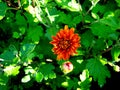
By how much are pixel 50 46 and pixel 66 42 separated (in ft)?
1.24

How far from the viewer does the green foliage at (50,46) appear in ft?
6.41

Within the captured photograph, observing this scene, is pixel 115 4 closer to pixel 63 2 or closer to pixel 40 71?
pixel 63 2

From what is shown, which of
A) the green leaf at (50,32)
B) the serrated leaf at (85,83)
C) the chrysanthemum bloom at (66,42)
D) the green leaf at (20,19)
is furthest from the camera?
the green leaf at (20,19)

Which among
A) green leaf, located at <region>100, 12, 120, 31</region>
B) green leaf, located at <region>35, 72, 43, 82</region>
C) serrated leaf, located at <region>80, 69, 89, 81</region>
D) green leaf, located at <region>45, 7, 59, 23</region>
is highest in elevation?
green leaf, located at <region>45, 7, 59, 23</region>

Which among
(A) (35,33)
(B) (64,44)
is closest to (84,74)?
(B) (64,44)

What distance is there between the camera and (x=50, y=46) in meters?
2.20

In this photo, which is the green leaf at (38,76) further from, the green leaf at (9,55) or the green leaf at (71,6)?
the green leaf at (71,6)

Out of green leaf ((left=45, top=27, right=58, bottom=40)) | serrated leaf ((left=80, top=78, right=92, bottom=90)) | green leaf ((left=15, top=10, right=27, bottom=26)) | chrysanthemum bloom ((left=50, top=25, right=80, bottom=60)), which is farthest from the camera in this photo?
green leaf ((left=15, top=10, right=27, bottom=26))

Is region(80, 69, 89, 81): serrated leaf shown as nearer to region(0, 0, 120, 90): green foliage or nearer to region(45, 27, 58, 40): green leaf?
region(0, 0, 120, 90): green foliage

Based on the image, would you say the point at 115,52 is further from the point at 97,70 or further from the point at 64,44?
the point at 64,44

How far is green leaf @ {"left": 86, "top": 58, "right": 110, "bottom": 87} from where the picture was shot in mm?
2002

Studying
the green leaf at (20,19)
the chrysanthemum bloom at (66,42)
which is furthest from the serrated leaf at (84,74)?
the green leaf at (20,19)

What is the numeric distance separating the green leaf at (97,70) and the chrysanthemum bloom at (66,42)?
0.81ft

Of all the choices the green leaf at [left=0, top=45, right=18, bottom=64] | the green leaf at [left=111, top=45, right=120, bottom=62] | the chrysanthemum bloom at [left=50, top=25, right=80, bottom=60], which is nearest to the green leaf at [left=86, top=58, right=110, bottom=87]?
the green leaf at [left=111, top=45, right=120, bottom=62]
